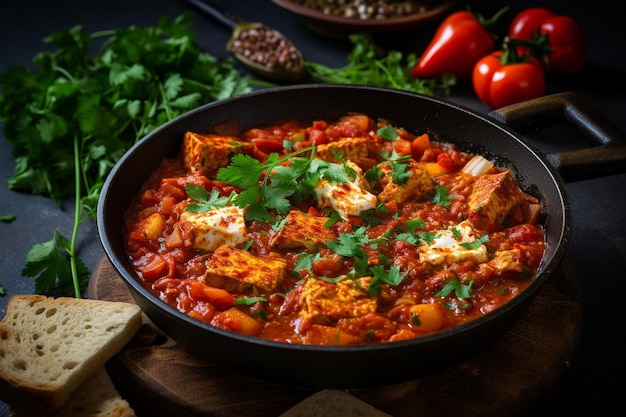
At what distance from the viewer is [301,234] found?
432 cm

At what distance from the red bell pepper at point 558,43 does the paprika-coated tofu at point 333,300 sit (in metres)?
3.95

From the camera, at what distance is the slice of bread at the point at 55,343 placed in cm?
379

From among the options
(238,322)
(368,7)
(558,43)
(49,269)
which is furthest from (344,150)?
(558,43)

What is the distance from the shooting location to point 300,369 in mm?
3516

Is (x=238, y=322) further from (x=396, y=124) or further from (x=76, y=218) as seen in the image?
(x=396, y=124)

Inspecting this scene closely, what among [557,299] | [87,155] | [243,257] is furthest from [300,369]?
[87,155]

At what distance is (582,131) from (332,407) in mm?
2532

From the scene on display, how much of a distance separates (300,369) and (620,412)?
6.30ft

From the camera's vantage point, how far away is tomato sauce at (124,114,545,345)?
3.89 meters

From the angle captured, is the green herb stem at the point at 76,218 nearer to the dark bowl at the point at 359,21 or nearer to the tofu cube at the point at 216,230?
the tofu cube at the point at 216,230

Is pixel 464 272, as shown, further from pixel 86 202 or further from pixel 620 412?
pixel 86 202

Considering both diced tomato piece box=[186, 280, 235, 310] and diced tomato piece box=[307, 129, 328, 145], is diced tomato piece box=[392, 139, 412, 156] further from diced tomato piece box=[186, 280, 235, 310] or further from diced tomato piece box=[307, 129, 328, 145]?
diced tomato piece box=[186, 280, 235, 310]

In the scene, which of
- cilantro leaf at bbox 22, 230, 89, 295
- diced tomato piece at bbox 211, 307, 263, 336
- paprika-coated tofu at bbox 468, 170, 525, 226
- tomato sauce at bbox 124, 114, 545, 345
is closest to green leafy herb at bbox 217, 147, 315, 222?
tomato sauce at bbox 124, 114, 545, 345

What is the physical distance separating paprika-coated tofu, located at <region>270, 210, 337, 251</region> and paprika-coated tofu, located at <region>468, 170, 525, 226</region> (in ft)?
3.11
